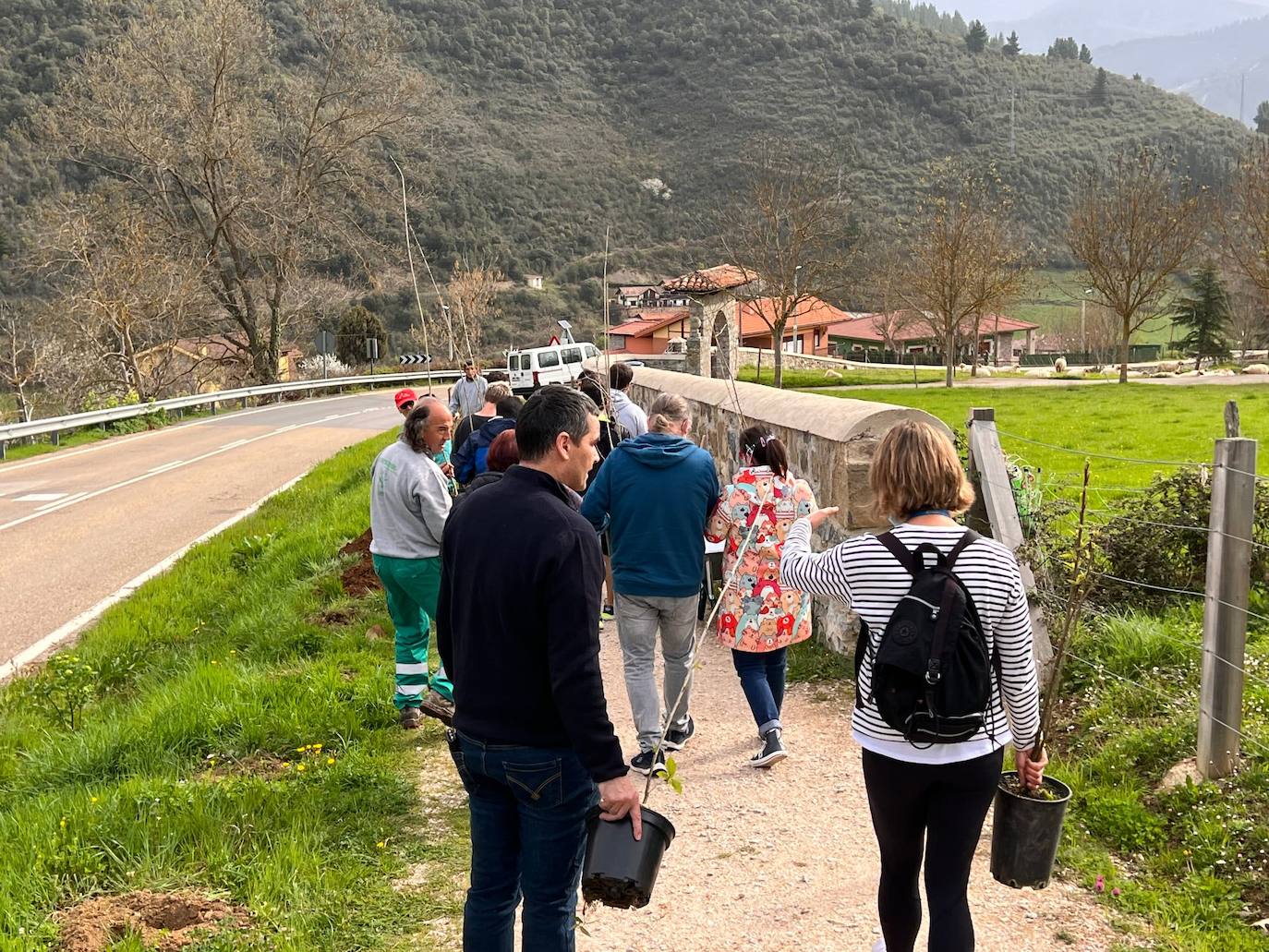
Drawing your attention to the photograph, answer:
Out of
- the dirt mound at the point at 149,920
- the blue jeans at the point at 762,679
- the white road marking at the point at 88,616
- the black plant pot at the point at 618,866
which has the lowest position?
the white road marking at the point at 88,616

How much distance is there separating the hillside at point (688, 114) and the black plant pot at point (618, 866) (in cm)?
7253

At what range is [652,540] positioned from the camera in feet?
16.0

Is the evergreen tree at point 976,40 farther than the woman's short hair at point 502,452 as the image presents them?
Yes

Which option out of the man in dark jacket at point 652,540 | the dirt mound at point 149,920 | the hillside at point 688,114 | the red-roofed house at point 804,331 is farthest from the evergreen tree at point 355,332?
the dirt mound at point 149,920

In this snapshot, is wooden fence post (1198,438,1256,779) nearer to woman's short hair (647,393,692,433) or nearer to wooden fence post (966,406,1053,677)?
wooden fence post (966,406,1053,677)

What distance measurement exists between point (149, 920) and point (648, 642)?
2408mm

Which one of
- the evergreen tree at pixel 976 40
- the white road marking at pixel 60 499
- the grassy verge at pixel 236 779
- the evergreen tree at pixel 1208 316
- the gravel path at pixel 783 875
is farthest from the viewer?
the evergreen tree at pixel 976 40

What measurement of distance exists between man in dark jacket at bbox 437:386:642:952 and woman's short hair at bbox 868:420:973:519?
0.82 metres

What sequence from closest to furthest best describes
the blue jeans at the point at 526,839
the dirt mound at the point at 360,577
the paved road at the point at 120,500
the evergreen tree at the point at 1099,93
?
the blue jeans at the point at 526,839, the dirt mound at the point at 360,577, the paved road at the point at 120,500, the evergreen tree at the point at 1099,93

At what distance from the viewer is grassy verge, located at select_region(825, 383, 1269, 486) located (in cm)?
1298

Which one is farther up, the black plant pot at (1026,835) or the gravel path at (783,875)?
the black plant pot at (1026,835)

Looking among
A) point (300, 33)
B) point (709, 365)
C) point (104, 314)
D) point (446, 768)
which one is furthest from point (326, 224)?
point (300, 33)

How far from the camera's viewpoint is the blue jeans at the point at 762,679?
5082 millimetres

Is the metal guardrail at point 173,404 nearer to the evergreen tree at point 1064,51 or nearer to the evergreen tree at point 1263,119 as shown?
the evergreen tree at point 1064,51
